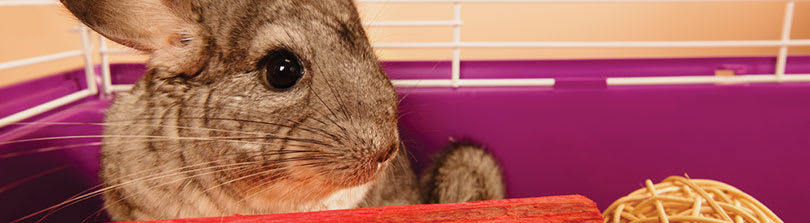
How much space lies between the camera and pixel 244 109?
2.99 feet

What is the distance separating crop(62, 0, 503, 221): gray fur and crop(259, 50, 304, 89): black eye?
0.01 m

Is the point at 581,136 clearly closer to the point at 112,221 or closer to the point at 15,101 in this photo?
the point at 112,221

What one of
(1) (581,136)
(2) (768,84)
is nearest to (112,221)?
(1) (581,136)

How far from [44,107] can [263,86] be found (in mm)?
739

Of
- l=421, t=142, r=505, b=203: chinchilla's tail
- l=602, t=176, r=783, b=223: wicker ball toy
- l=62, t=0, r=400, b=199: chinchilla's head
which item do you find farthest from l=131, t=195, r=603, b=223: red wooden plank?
l=421, t=142, r=505, b=203: chinchilla's tail

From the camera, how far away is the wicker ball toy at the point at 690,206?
929 mm

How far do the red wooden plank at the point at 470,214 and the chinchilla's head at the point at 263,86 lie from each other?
0.21 meters

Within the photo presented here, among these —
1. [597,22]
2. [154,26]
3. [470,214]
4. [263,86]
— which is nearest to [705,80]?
[597,22]

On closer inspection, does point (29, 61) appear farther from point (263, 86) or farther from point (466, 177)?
point (466, 177)

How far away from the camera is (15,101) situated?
4.32 ft

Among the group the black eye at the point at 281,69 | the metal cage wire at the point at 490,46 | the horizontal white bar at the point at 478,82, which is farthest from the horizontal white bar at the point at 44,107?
the horizontal white bar at the point at 478,82

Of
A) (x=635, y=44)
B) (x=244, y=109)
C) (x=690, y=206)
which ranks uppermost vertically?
(x=635, y=44)

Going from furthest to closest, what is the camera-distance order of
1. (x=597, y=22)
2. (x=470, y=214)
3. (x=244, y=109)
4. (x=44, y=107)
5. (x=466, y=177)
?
(x=597, y=22) < (x=466, y=177) < (x=44, y=107) < (x=244, y=109) < (x=470, y=214)

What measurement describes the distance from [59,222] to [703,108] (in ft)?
5.68
